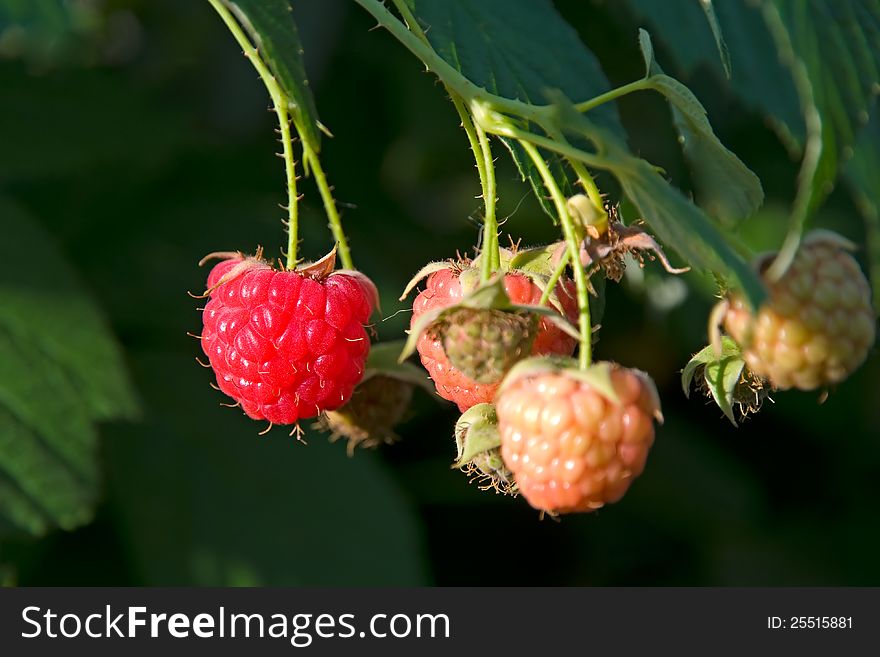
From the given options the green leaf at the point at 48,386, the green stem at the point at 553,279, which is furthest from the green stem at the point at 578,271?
the green leaf at the point at 48,386

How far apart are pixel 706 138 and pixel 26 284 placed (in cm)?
148

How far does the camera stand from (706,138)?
45.1 inches

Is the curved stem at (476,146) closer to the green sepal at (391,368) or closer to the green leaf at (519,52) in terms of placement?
the green leaf at (519,52)

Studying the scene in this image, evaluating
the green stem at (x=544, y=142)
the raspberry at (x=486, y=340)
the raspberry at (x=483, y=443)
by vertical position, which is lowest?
the raspberry at (x=483, y=443)

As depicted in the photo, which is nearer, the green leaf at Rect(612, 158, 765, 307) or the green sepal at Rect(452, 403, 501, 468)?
the green leaf at Rect(612, 158, 765, 307)

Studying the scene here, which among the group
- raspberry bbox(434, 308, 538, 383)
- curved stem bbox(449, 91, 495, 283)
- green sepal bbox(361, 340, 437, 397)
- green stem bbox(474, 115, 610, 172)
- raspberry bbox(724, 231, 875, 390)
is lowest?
green sepal bbox(361, 340, 437, 397)

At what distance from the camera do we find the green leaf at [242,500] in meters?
2.44

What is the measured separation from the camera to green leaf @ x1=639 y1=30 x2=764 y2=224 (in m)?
1.15

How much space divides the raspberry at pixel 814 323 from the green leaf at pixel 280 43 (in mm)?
492

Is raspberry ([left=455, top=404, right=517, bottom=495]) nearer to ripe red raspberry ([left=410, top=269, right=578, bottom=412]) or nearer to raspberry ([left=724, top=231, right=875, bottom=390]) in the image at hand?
ripe red raspberry ([left=410, top=269, right=578, bottom=412])

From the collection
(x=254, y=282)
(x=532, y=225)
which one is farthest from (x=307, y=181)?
(x=254, y=282)

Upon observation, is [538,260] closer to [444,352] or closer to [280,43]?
[444,352]

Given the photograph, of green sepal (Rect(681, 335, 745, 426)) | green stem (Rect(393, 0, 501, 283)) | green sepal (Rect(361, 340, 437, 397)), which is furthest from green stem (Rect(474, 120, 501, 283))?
green sepal (Rect(361, 340, 437, 397))

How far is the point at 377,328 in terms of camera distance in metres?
2.59
